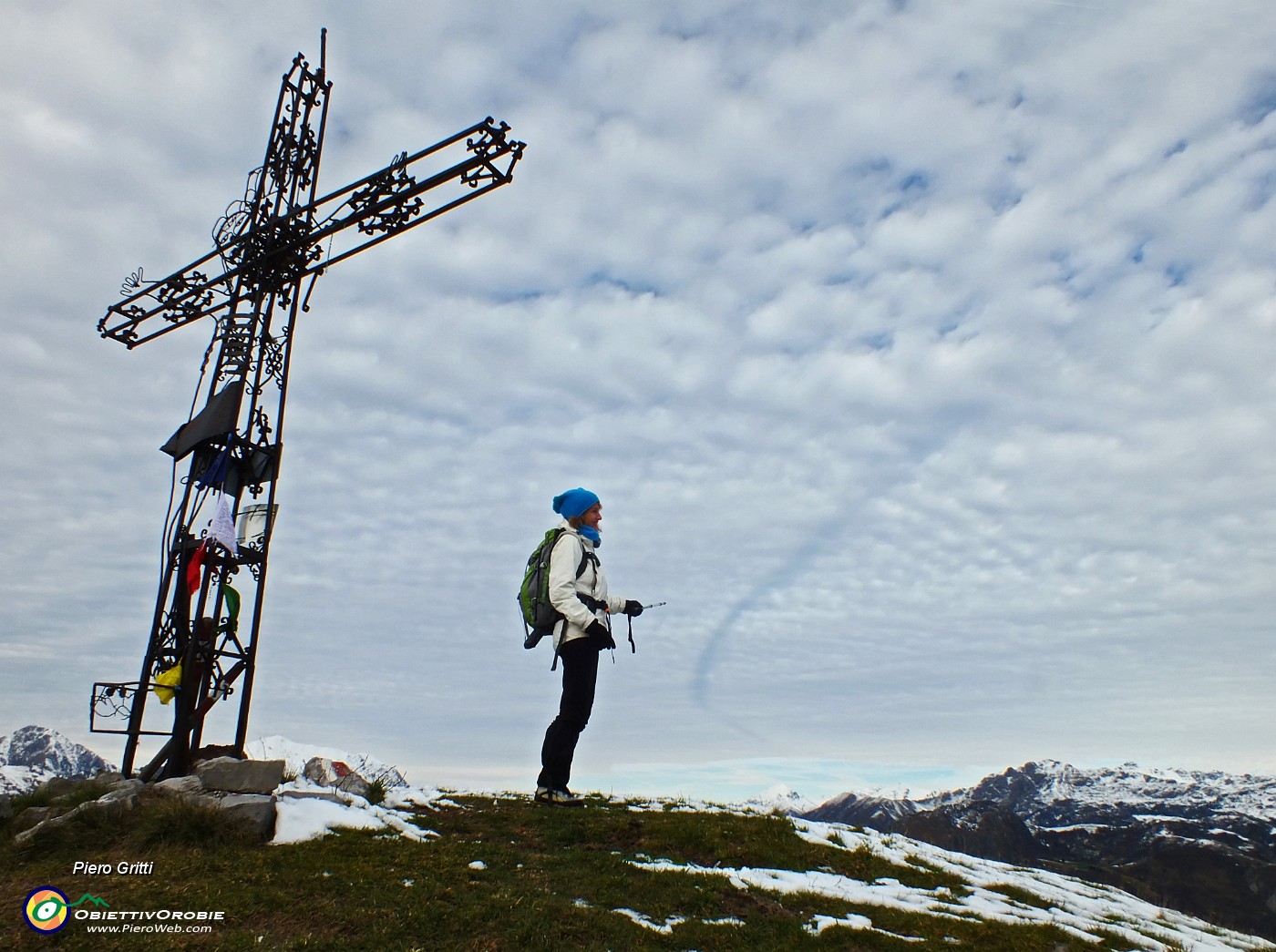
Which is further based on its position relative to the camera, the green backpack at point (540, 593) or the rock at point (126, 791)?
the green backpack at point (540, 593)

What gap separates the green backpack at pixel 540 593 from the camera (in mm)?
10602

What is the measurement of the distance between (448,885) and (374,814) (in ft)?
8.55

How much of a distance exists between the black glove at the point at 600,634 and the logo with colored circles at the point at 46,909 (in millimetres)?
5914

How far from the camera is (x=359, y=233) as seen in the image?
36.1 ft

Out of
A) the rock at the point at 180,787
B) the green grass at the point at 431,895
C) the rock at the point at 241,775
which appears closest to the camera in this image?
the green grass at the point at 431,895

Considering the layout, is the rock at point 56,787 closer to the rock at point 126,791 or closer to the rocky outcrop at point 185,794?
the rocky outcrop at point 185,794

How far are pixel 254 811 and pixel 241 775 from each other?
1.15 meters

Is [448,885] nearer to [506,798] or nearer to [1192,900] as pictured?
[506,798]

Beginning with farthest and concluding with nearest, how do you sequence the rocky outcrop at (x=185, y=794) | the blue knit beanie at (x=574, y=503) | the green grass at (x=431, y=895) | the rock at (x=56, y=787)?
1. the blue knit beanie at (x=574, y=503)
2. the rock at (x=56, y=787)
3. the rocky outcrop at (x=185, y=794)
4. the green grass at (x=431, y=895)

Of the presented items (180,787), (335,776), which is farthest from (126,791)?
(335,776)

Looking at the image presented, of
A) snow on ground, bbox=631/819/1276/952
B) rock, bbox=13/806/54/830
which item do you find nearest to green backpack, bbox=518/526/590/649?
snow on ground, bbox=631/819/1276/952

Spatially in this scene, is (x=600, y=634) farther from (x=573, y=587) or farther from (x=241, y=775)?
(x=241, y=775)

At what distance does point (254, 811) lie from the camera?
7.46m

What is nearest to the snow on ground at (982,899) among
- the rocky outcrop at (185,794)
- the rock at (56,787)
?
the rocky outcrop at (185,794)
